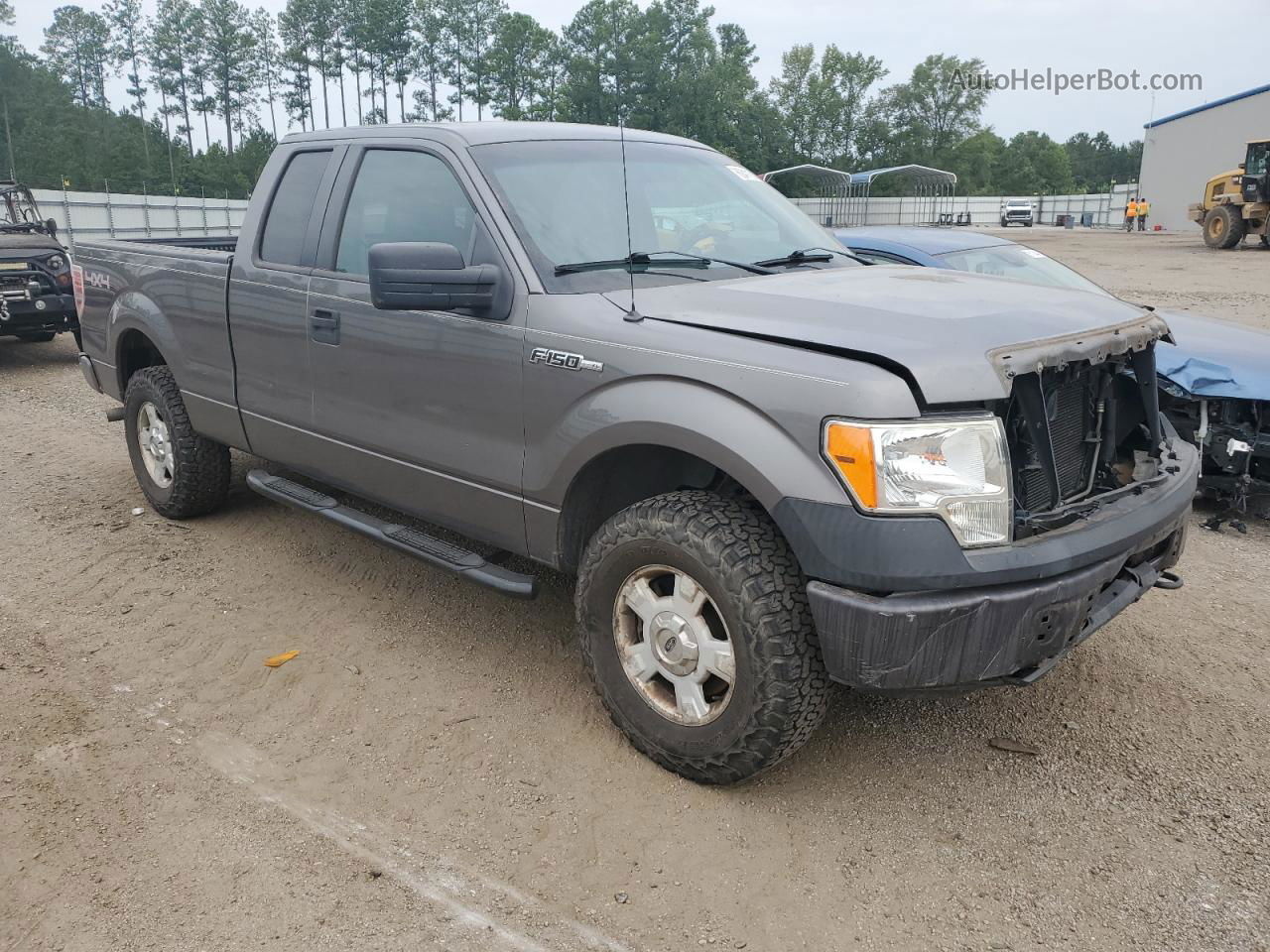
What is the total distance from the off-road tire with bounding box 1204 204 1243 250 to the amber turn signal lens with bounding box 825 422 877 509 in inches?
1218

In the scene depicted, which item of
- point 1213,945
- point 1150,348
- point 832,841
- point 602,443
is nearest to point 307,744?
point 602,443

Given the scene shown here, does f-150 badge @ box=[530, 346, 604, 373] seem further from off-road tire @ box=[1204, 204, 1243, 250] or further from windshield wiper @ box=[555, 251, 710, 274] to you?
off-road tire @ box=[1204, 204, 1243, 250]

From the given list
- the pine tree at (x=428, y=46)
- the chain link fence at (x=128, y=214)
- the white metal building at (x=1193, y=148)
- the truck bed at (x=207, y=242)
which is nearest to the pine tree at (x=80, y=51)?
the pine tree at (x=428, y=46)

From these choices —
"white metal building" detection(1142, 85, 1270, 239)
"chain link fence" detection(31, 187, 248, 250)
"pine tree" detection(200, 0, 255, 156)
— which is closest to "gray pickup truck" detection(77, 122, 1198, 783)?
"chain link fence" detection(31, 187, 248, 250)

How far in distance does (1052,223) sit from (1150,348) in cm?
6806

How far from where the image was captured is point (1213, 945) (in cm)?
249

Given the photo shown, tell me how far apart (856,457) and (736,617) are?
1.89 ft

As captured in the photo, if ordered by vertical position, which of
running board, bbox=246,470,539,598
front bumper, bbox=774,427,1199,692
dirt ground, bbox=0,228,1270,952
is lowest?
dirt ground, bbox=0,228,1270,952

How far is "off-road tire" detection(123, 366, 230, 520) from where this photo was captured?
5.30 m

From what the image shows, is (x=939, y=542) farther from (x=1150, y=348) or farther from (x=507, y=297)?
(x=507, y=297)

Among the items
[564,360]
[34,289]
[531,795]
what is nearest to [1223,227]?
[34,289]

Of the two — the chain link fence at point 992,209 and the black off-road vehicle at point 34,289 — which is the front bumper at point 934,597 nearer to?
the black off-road vehicle at point 34,289

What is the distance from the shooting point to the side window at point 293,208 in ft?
14.3

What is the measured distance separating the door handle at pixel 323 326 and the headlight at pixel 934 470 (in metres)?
2.26
